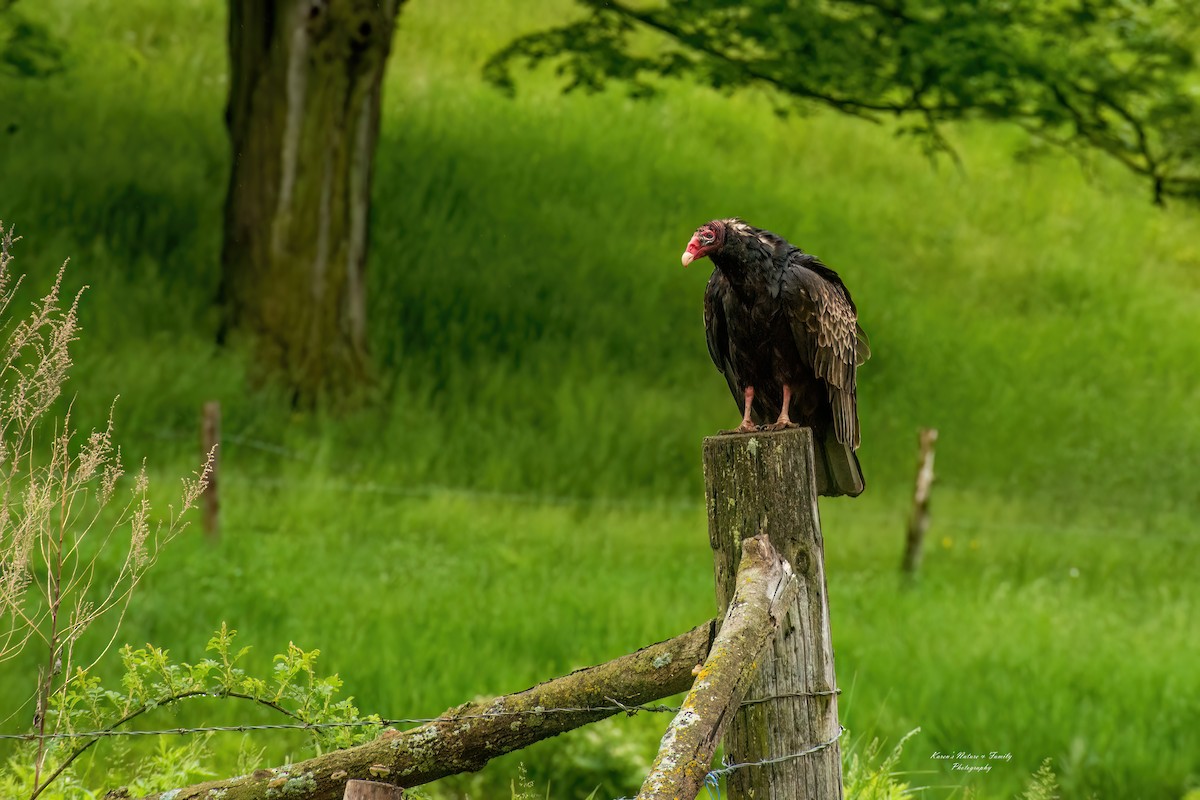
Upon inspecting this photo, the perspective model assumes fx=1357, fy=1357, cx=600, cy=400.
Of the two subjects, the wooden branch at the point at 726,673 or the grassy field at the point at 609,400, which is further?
the grassy field at the point at 609,400

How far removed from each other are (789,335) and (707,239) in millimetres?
440

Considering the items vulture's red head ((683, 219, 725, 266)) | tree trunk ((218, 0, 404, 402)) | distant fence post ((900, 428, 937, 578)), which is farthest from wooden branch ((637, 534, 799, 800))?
tree trunk ((218, 0, 404, 402))

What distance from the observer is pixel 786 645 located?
319cm

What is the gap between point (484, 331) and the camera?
13.3 metres

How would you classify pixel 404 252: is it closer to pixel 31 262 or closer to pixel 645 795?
pixel 31 262

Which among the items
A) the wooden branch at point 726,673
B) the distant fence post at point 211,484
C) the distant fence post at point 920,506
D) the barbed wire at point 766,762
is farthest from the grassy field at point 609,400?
the wooden branch at point 726,673

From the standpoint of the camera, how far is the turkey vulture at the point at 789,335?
3947 mm

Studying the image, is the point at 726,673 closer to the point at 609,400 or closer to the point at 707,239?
the point at 707,239

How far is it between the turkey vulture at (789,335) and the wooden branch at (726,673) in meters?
0.75

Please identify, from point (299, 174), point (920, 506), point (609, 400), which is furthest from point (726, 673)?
point (609, 400)

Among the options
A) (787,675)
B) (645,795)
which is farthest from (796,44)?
(645,795)

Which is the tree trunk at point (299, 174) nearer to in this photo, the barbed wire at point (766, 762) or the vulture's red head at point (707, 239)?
the vulture's red head at point (707, 239)

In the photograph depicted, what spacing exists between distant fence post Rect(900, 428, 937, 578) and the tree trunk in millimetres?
4980

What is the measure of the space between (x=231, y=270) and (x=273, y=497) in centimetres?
253
